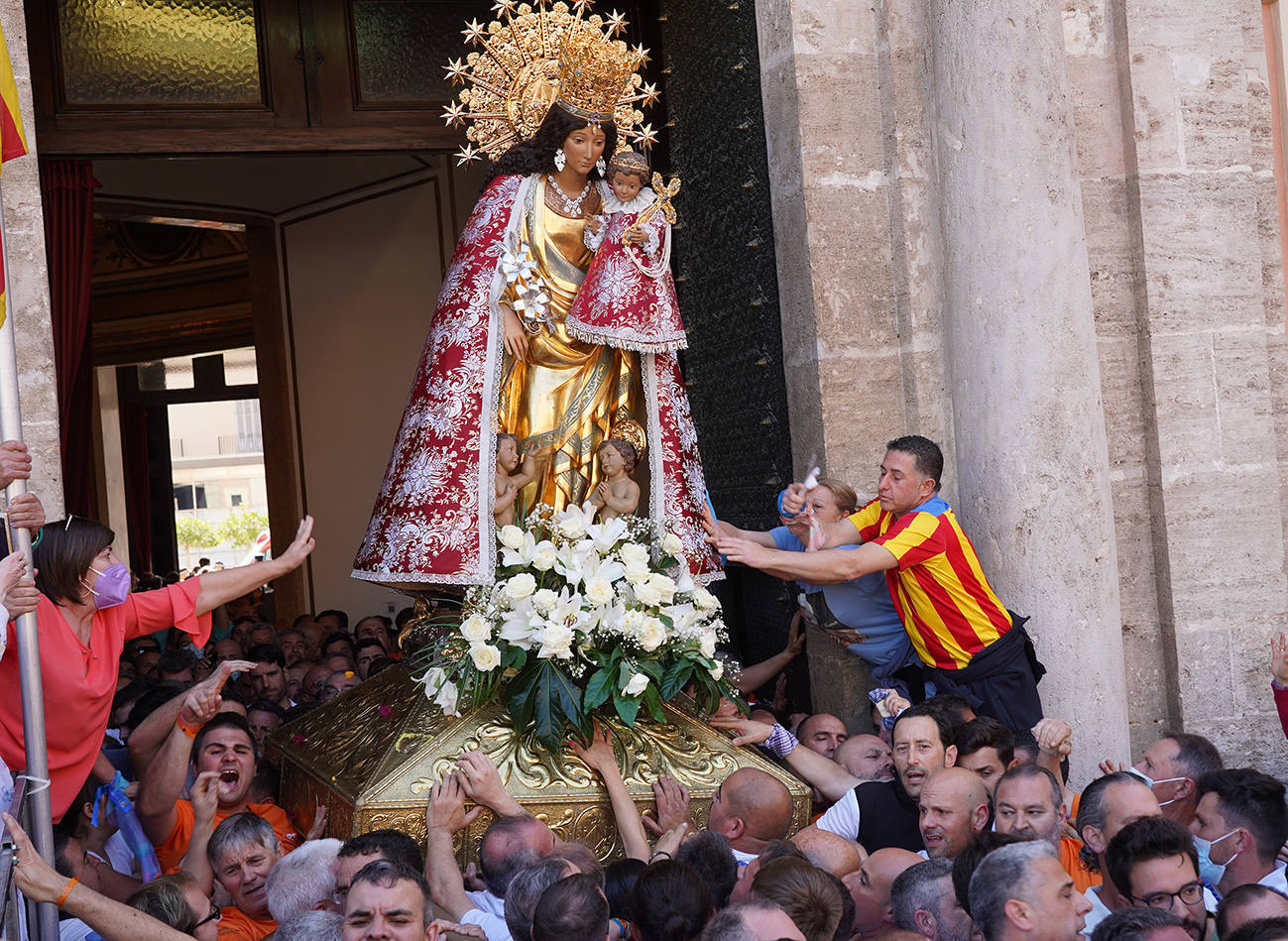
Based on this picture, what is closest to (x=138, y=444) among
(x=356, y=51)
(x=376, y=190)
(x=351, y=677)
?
(x=376, y=190)

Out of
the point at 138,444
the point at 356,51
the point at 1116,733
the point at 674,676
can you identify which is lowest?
the point at 1116,733

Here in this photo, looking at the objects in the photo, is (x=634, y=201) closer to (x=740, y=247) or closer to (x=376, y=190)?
(x=740, y=247)

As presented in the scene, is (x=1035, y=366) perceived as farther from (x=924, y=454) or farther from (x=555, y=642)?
(x=555, y=642)

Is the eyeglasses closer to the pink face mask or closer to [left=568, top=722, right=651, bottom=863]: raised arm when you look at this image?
[left=568, top=722, right=651, bottom=863]: raised arm

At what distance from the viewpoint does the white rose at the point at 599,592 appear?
156 inches

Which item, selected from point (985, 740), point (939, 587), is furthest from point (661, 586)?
point (939, 587)

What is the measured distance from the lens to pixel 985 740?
374 centimetres

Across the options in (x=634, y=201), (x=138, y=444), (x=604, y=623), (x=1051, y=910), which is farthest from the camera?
(x=138, y=444)

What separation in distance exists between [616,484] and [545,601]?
889 millimetres

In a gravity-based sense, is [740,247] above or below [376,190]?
below

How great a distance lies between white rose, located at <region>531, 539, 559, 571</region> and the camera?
407 cm

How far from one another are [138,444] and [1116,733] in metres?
12.6

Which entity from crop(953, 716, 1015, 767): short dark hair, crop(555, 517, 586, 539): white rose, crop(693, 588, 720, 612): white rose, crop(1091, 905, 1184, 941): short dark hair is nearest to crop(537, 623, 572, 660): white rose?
crop(555, 517, 586, 539): white rose

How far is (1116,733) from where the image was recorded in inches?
193
